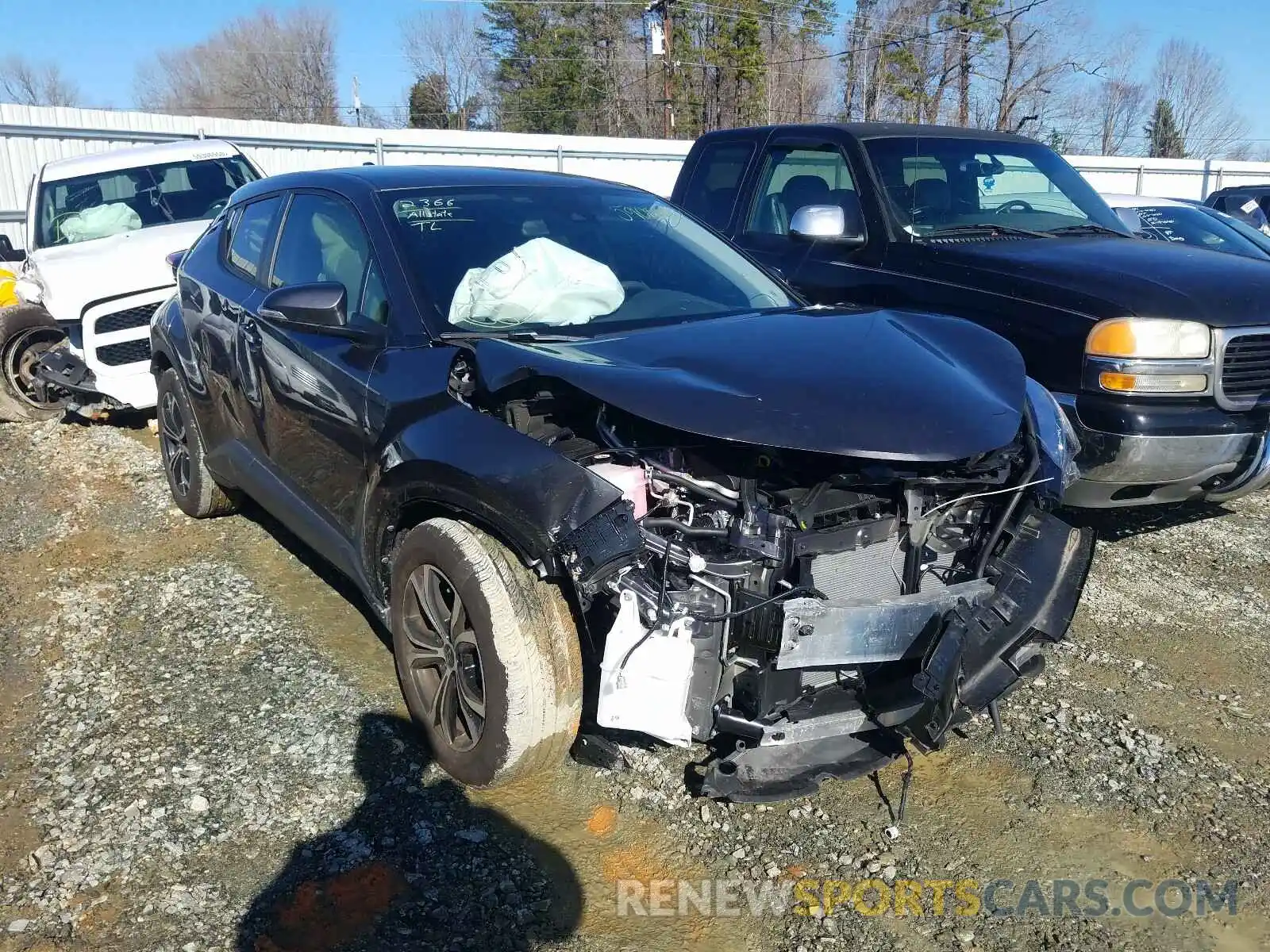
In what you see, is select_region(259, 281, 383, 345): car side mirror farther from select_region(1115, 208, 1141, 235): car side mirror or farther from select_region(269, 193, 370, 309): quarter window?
select_region(1115, 208, 1141, 235): car side mirror

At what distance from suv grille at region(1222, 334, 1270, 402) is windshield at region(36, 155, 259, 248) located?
23.5 ft

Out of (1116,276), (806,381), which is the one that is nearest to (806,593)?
(806,381)

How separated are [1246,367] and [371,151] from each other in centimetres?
1612

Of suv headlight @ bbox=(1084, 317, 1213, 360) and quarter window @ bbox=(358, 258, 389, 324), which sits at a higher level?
quarter window @ bbox=(358, 258, 389, 324)

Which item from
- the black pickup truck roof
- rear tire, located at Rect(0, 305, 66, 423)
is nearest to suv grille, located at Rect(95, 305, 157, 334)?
rear tire, located at Rect(0, 305, 66, 423)

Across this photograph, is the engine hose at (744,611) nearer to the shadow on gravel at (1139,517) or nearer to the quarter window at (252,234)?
the quarter window at (252,234)

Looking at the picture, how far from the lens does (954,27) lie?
3303cm

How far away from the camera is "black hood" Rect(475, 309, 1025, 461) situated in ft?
8.29

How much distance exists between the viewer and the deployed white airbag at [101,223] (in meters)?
7.96

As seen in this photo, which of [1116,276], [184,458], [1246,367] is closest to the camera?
[1246,367]

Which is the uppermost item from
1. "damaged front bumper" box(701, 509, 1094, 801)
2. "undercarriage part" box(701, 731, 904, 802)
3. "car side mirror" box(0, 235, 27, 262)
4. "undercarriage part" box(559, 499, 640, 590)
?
"car side mirror" box(0, 235, 27, 262)

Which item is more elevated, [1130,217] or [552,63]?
[552,63]

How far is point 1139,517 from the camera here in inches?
220

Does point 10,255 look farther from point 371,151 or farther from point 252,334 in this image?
point 371,151
